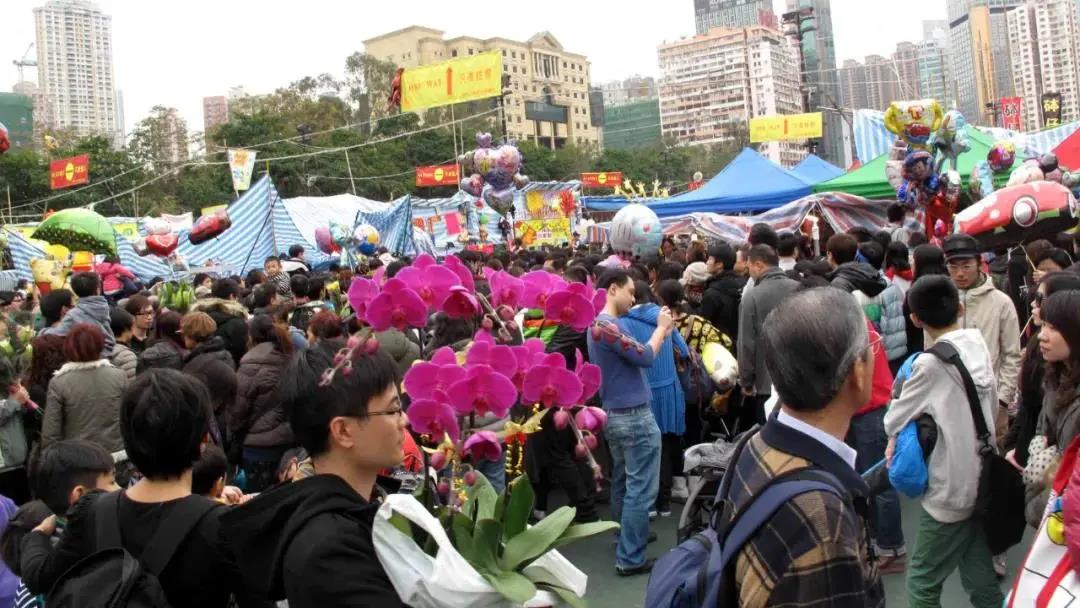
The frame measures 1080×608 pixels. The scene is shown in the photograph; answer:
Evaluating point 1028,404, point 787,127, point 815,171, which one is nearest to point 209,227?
point 1028,404

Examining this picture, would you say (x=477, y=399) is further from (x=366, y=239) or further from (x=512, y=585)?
(x=366, y=239)

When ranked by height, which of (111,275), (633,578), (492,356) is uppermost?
(111,275)

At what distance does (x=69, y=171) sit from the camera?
2505cm

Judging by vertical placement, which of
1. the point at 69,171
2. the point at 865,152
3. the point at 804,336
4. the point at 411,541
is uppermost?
the point at 69,171

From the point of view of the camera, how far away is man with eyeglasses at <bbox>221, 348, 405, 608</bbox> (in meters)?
1.61

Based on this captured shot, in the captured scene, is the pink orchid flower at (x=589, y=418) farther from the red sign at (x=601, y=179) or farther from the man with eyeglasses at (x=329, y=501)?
the red sign at (x=601, y=179)

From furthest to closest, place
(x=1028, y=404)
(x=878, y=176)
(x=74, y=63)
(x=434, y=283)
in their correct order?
(x=74, y=63) → (x=878, y=176) → (x=1028, y=404) → (x=434, y=283)

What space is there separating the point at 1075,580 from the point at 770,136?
3251cm

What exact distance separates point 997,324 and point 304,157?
102 feet

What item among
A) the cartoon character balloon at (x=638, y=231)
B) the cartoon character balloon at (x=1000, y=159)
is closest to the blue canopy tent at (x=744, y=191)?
the cartoon character balloon at (x=1000, y=159)

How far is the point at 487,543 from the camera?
5.54 ft

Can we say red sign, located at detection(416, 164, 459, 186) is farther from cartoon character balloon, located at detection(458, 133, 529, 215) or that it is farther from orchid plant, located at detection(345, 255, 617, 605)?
orchid plant, located at detection(345, 255, 617, 605)

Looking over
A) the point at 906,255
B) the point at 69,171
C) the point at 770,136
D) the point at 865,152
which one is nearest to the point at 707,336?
the point at 906,255

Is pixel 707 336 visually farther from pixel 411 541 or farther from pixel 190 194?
pixel 190 194
